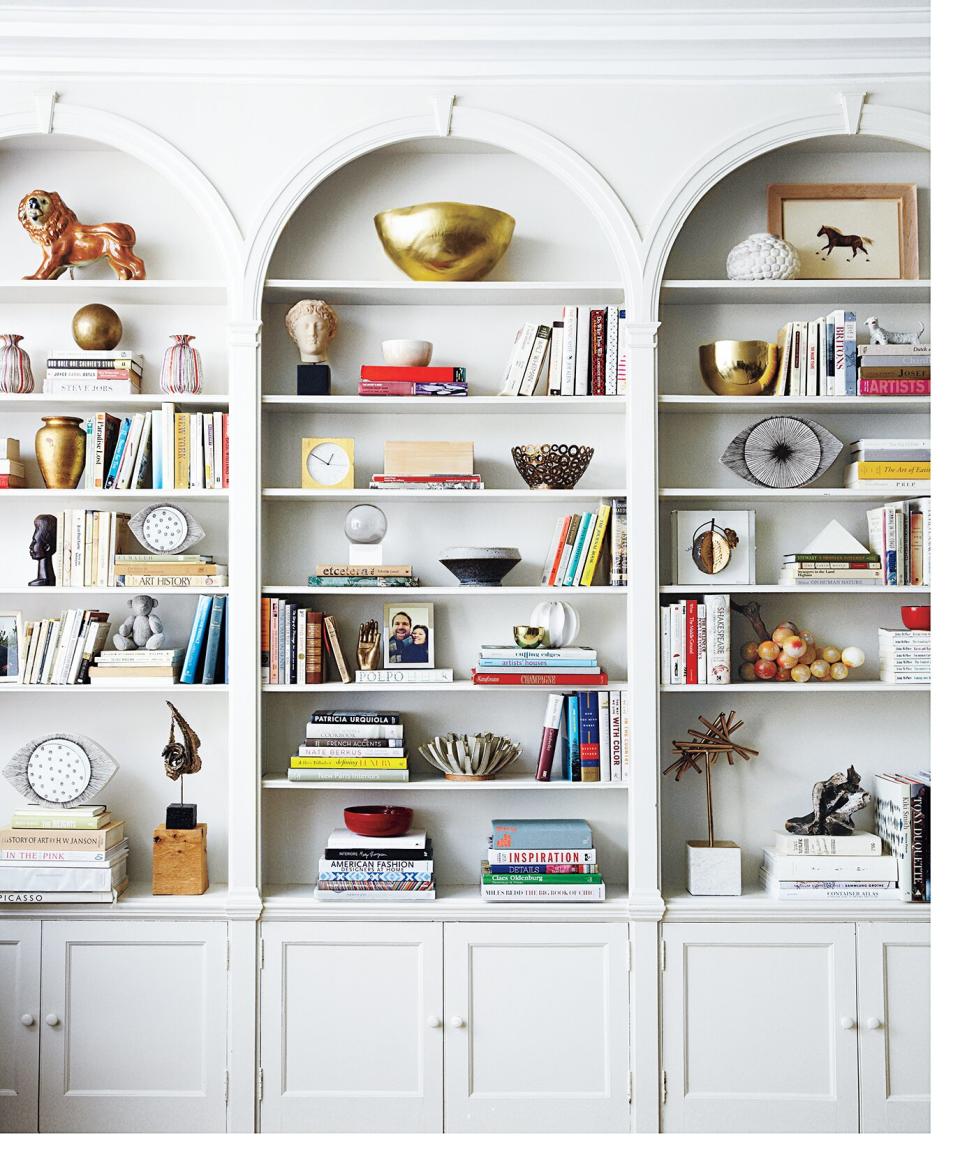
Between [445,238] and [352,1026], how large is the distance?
2061 millimetres

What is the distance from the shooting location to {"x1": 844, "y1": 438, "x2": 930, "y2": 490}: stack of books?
2.84 metres

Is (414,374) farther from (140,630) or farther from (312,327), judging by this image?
(140,630)

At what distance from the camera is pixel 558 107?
9.12 ft

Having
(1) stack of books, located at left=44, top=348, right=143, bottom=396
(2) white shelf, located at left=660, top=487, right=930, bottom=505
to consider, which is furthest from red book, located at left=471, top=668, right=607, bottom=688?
(1) stack of books, located at left=44, top=348, right=143, bottom=396

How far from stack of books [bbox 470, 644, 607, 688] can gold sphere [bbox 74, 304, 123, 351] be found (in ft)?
4.49

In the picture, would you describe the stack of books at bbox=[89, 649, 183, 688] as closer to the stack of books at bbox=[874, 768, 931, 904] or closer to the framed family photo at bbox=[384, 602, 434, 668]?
the framed family photo at bbox=[384, 602, 434, 668]

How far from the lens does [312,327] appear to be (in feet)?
9.33

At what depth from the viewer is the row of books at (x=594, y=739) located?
279cm

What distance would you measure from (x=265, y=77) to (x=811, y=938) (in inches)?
104

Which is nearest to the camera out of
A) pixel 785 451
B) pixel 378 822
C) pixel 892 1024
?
pixel 892 1024

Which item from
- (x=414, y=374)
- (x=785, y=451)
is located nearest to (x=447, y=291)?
(x=414, y=374)

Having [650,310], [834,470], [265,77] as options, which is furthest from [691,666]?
[265,77]

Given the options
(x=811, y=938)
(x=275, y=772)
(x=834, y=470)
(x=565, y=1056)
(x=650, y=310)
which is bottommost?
(x=565, y=1056)

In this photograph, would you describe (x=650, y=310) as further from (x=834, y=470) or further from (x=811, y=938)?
(x=811, y=938)
